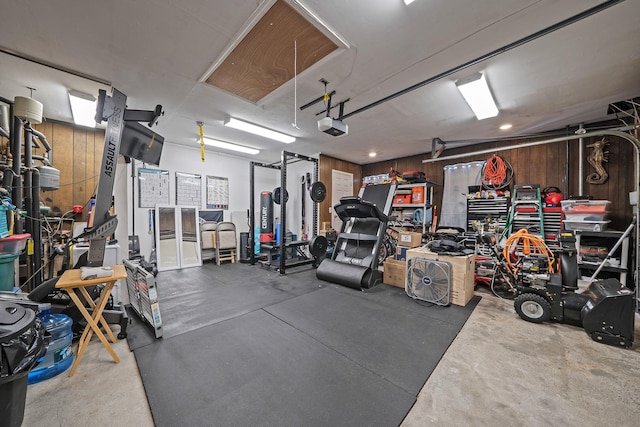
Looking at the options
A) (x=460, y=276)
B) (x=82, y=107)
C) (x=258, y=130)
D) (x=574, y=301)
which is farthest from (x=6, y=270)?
(x=574, y=301)

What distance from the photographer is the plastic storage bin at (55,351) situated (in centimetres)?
159

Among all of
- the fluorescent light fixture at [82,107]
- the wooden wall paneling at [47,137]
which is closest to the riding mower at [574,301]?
the fluorescent light fixture at [82,107]

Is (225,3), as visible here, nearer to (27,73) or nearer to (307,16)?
(307,16)

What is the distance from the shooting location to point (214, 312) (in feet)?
9.11

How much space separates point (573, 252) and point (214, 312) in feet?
14.0

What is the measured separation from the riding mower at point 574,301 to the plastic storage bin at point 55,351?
14.2 ft

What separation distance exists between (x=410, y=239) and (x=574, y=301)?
93.2 inches

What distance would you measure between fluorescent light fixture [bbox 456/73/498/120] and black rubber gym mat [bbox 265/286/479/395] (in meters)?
2.82

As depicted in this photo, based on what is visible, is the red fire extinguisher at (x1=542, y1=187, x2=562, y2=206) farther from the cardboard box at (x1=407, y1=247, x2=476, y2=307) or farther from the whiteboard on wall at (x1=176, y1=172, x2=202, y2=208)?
the whiteboard on wall at (x1=176, y1=172, x2=202, y2=208)

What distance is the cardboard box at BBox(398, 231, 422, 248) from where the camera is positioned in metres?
4.54

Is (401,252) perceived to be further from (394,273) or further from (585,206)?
(585,206)

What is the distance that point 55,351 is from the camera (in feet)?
5.44

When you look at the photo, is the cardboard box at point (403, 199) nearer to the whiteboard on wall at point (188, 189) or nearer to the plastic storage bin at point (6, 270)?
the whiteboard on wall at point (188, 189)

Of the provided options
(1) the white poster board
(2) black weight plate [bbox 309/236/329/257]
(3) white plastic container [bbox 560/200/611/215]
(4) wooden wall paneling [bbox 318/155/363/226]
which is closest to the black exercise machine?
(2) black weight plate [bbox 309/236/329/257]
